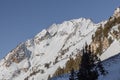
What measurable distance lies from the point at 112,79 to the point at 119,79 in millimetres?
5343

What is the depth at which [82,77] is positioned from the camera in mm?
33219

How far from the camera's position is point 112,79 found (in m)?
63.1

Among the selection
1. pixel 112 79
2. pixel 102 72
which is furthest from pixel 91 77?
pixel 102 72

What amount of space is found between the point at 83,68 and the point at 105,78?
1351 inches

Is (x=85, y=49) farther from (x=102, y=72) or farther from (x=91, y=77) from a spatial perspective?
(x=102, y=72)

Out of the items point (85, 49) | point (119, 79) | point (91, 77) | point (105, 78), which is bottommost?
point (91, 77)

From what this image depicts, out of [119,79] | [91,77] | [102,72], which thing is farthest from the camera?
[102,72]

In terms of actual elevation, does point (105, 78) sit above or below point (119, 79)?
above

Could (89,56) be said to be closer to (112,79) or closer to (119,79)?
(119,79)

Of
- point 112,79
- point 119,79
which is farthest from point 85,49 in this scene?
point 112,79

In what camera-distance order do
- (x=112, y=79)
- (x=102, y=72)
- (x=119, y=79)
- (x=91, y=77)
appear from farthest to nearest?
(x=102, y=72), (x=112, y=79), (x=119, y=79), (x=91, y=77)

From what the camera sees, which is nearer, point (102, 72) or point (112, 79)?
point (112, 79)

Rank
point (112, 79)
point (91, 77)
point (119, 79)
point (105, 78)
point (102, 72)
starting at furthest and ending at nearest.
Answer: point (102, 72), point (105, 78), point (112, 79), point (119, 79), point (91, 77)

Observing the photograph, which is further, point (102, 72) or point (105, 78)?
point (102, 72)
